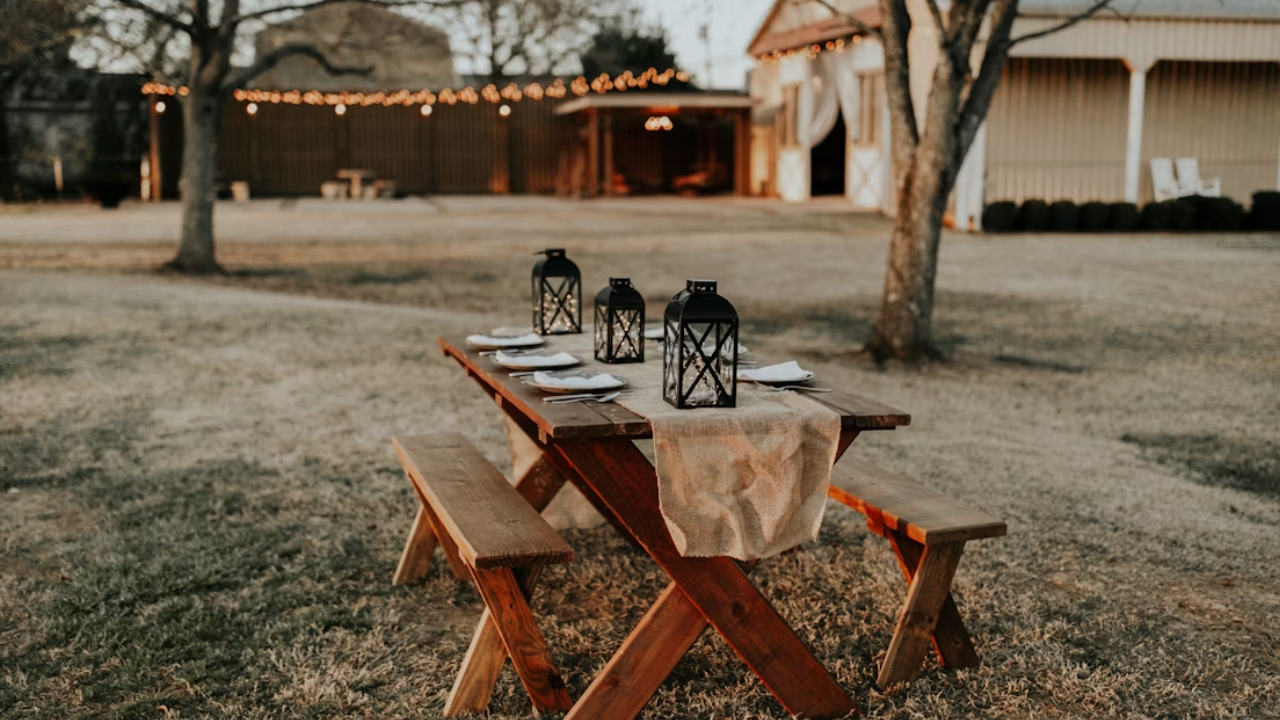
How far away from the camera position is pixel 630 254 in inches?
579

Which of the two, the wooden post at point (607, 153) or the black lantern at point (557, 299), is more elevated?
the wooden post at point (607, 153)

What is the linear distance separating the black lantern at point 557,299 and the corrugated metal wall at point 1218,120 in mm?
17636

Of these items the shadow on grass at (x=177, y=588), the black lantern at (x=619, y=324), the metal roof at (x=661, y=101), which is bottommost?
the shadow on grass at (x=177, y=588)

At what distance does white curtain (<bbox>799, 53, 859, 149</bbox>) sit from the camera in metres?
21.6

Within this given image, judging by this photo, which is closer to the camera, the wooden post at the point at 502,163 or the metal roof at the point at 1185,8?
the metal roof at the point at 1185,8

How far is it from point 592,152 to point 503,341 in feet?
75.6

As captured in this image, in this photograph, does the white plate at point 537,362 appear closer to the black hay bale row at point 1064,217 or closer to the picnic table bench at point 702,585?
the picnic table bench at point 702,585

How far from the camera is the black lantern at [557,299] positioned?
3635 mm

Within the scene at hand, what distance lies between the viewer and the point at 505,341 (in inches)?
138

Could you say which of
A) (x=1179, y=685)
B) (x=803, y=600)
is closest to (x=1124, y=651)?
(x=1179, y=685)

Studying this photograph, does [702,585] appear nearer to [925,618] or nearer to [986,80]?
[925,618]

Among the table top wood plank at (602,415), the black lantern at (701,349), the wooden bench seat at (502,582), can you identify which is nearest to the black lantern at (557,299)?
the table top wood plank at (602,415)

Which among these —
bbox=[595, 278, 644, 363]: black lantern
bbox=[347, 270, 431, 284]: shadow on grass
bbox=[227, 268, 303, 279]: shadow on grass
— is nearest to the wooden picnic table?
bbox=[595, 278, 644, 363]: black lantern

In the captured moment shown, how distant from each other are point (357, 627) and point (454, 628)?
28 centimetres
